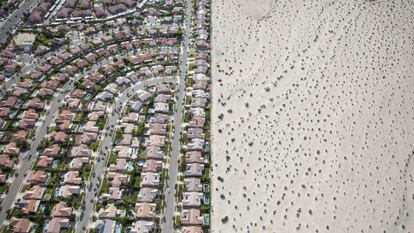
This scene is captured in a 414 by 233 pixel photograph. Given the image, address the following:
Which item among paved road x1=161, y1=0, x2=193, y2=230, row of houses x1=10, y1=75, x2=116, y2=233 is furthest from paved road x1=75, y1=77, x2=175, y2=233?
paved road x1=161, y1=0, x2=193, y2=230

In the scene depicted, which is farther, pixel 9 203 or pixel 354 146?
pixel 354 146

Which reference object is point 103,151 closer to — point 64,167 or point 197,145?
point 64,167

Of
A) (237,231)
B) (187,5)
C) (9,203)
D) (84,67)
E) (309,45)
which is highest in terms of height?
(187,5)

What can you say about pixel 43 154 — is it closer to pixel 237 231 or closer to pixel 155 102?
pixel 155 102

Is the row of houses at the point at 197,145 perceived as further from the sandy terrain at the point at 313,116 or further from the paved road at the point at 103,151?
the paved road at the point at 103,151

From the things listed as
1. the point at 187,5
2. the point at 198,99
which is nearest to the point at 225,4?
the point at 187,5

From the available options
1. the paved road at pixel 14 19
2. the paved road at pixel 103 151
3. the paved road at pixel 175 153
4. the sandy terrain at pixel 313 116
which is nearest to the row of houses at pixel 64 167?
the paved road at pixel 103 151

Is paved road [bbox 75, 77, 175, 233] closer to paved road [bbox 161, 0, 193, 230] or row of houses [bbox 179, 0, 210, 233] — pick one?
paved road [bbox 161, 0, 193, 230]
